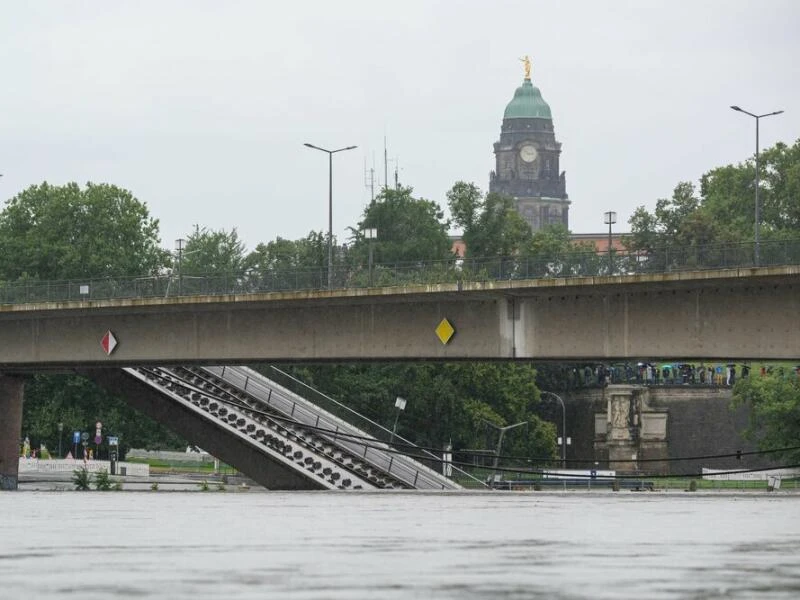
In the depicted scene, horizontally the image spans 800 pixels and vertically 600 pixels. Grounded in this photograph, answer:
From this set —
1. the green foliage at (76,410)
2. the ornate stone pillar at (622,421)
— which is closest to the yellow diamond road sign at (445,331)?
the green foliage at (76,410)

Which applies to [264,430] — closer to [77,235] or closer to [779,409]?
[779,409]

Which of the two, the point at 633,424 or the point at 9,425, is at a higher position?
the point at 9,425

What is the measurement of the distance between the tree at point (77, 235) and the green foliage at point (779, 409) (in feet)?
149

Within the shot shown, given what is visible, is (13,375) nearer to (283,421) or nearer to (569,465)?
(283,421)

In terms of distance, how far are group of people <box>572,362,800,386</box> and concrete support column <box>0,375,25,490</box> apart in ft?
207

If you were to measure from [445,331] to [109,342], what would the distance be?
1545 centimetres

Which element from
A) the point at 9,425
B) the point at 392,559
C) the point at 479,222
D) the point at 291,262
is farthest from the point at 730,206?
the point at 392,559

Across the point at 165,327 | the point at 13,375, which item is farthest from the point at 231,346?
the point at 13,375

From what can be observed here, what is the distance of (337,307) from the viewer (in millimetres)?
62094

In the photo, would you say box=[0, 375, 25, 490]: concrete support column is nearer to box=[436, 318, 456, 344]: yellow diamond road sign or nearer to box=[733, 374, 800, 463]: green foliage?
box=[436, 318, 456, 344]: yellow diamond road sign

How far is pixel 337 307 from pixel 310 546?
4526 centimetres

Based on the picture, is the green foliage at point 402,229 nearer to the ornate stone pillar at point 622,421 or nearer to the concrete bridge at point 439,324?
the ornate stone pillar at point 622,421

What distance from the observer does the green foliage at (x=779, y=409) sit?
3974 inches

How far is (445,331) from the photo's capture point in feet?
194
